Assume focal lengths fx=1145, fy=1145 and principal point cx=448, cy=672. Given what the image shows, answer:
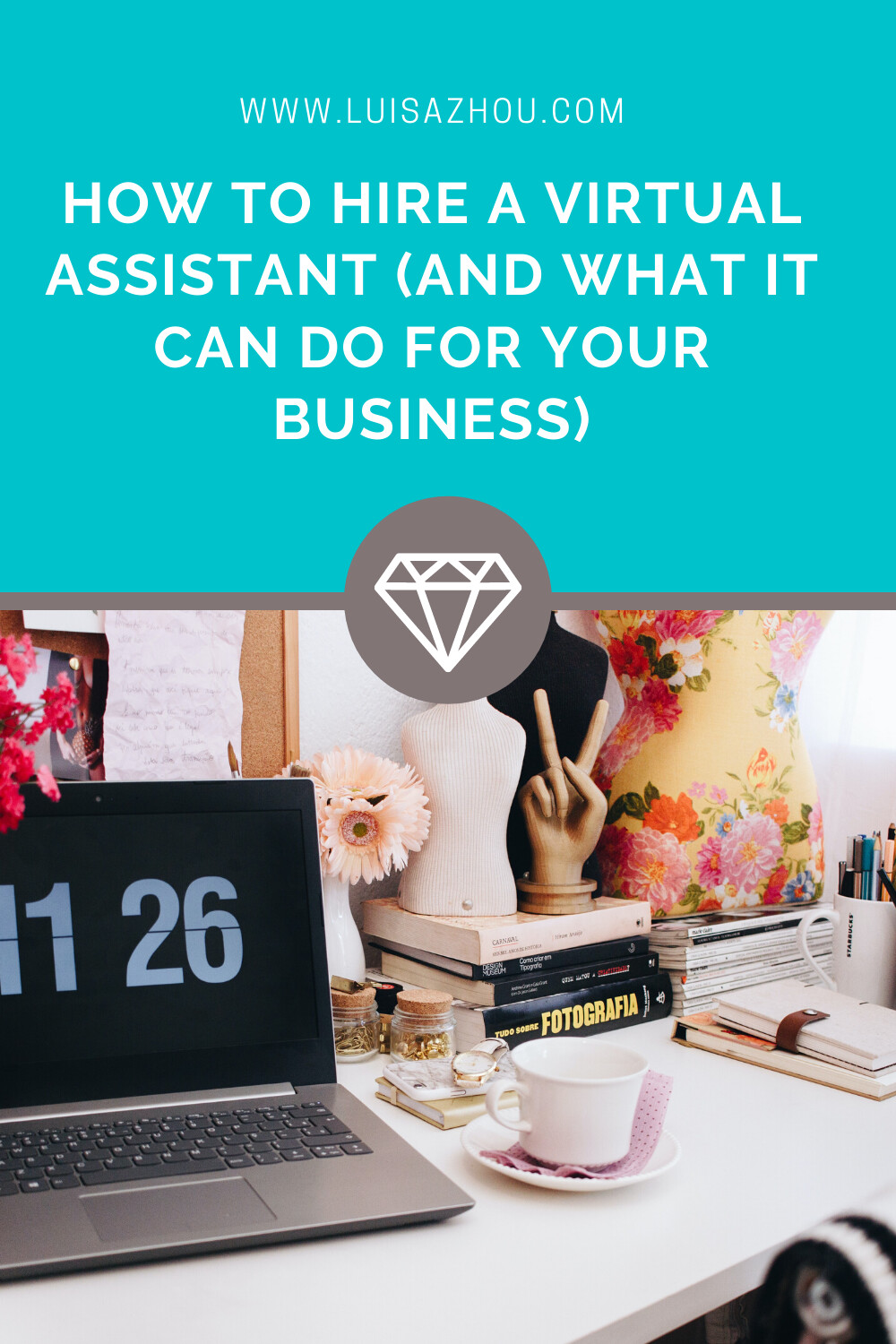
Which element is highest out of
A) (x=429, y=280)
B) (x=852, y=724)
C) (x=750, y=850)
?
(x=429, y=280)

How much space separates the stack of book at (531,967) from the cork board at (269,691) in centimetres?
19

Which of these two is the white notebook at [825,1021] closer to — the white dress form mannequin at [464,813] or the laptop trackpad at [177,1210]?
the white dress form mannequin at [464,813]

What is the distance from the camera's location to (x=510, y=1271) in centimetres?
60

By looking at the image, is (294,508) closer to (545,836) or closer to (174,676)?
(174,676)

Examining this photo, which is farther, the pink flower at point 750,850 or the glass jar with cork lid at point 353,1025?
the pink flower at point 750,850

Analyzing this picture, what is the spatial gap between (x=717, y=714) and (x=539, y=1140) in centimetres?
61

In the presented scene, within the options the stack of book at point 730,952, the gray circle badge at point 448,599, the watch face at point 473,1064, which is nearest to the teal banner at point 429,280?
the gray circle badge at point 448,599

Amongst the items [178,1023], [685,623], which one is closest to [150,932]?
[178,1023]

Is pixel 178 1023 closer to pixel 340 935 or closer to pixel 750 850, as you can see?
pixel 340 935

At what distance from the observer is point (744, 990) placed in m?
1.06

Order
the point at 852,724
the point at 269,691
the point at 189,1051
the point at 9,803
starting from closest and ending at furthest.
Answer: the point at 9,803 → the point at 189,1051 → the point at 269,691 → the point at 852,724

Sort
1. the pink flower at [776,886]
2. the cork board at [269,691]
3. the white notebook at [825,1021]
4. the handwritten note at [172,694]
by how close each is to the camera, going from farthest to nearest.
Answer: the pink flower at [776,886] < the cork board at [269,691] < the handwritten note at [172,694] < the white notebook at [825,1021]

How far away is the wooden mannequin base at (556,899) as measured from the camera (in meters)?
1.11

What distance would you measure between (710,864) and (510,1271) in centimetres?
66
